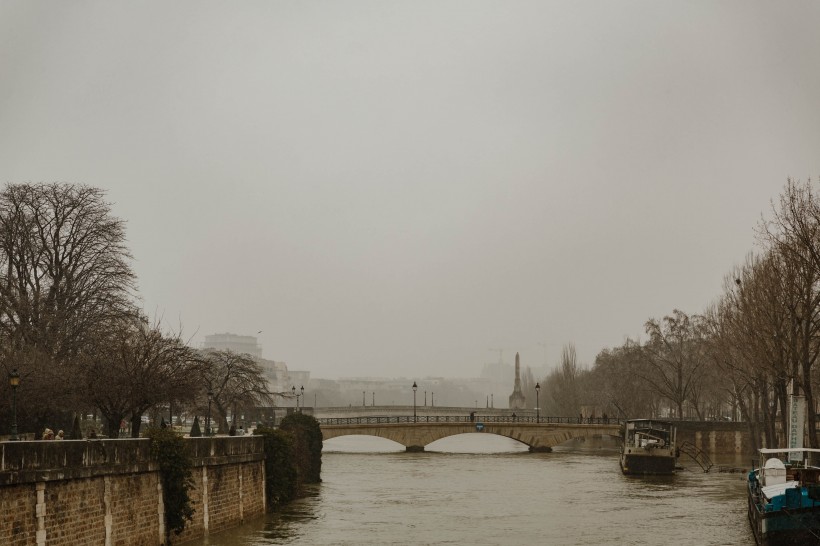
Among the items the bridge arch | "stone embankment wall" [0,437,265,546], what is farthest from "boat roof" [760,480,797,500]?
the bridge arch

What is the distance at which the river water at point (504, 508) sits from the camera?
3944 cm

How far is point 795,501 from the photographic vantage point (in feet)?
99.5

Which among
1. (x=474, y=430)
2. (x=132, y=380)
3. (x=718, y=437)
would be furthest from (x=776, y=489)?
(x=474, y=430)

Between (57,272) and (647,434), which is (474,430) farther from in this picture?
(57,272)

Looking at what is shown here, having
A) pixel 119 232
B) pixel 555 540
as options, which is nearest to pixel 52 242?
pixel 119 232

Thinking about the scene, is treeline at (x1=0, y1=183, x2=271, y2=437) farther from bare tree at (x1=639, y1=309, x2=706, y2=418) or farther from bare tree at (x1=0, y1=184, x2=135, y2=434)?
bare tree at (x1=639, y1=309, x2=706, y2=418)

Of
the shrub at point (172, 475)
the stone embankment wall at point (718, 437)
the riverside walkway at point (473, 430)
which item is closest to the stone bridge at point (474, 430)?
the riverside walkway at point (473, 430)

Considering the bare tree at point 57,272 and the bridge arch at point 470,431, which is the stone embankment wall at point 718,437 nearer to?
the bridge arch at point 470,431

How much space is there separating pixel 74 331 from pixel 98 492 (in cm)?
2843

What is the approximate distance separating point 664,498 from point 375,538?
67.6 ft

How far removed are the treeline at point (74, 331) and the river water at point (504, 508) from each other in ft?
27.8

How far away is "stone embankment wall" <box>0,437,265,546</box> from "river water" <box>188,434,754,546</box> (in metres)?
1.83

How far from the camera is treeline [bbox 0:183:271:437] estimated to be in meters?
45.8

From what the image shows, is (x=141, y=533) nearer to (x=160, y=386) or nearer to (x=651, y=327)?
(x=160, y=386)
